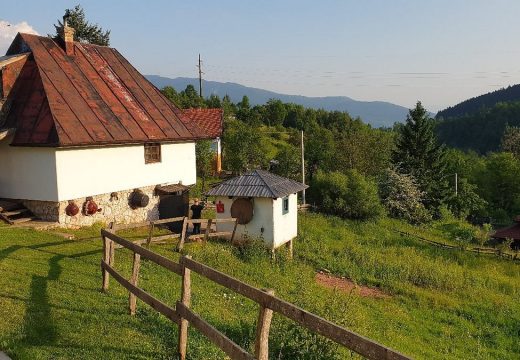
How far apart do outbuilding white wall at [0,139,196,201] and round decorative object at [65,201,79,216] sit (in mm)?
290

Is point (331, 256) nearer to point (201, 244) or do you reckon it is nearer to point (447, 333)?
point (201, 244)

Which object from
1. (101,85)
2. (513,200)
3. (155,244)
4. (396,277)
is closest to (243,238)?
(155,244)

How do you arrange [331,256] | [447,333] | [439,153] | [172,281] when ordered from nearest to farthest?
[172,281] < [447,333] < [331,256] < [439,153]

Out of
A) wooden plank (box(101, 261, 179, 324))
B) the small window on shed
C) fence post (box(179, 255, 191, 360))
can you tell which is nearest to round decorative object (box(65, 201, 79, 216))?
the small window on shed

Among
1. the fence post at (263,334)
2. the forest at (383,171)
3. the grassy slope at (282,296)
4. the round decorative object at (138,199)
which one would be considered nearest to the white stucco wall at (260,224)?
the grassy slope at (282,296)

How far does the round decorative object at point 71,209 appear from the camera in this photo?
18.5 meters

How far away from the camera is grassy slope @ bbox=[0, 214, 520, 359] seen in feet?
24.3

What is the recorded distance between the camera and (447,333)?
545 inches

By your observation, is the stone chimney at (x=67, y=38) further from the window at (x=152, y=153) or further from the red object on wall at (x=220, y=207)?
the red object on wall at (x=220, y=207)

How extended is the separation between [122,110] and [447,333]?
1582 cm

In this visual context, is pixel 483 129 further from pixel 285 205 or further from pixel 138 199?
pixel 138 199

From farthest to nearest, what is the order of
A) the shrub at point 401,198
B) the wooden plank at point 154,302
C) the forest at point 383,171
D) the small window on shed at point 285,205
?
the shrub at point 401,198, the forest at point 383,171, the small window on shed at point 285,205, the wooden plank at point 154,302

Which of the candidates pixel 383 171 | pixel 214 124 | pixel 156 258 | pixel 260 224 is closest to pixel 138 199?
pixel 260 224

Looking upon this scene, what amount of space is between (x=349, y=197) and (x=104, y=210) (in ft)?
57.7
